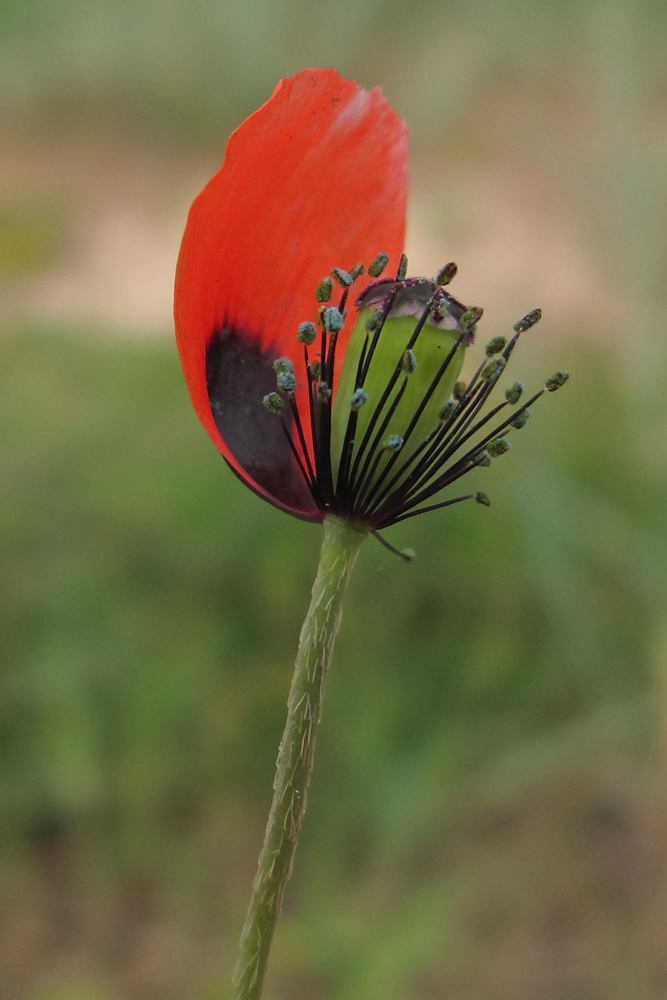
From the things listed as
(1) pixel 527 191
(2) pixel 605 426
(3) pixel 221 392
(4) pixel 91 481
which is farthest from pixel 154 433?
(1) pixel 527 191

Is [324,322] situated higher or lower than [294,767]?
higher

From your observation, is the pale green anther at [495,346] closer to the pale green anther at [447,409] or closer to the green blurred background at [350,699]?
the pale green anther at [447,409]

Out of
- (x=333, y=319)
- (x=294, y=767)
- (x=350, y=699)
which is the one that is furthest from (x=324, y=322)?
(x=350, y=699)

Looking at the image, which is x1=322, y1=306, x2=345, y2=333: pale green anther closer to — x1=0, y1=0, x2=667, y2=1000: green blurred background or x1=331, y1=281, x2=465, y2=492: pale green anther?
x1=331, y1=281, x2=465, y2=492: pale green anther

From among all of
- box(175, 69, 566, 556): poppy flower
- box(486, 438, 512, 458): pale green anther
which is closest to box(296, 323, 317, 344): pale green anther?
box(175, 69, 566, 556): poppy flower

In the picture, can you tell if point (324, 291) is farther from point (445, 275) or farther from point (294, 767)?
point (294, 767)

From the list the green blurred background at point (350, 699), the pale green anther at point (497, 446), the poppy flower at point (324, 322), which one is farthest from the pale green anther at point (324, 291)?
the green blurred background at point (350, 699)

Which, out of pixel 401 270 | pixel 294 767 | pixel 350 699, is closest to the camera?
pixel 294 767

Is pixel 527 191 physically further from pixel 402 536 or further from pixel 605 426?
pixel 402 536
